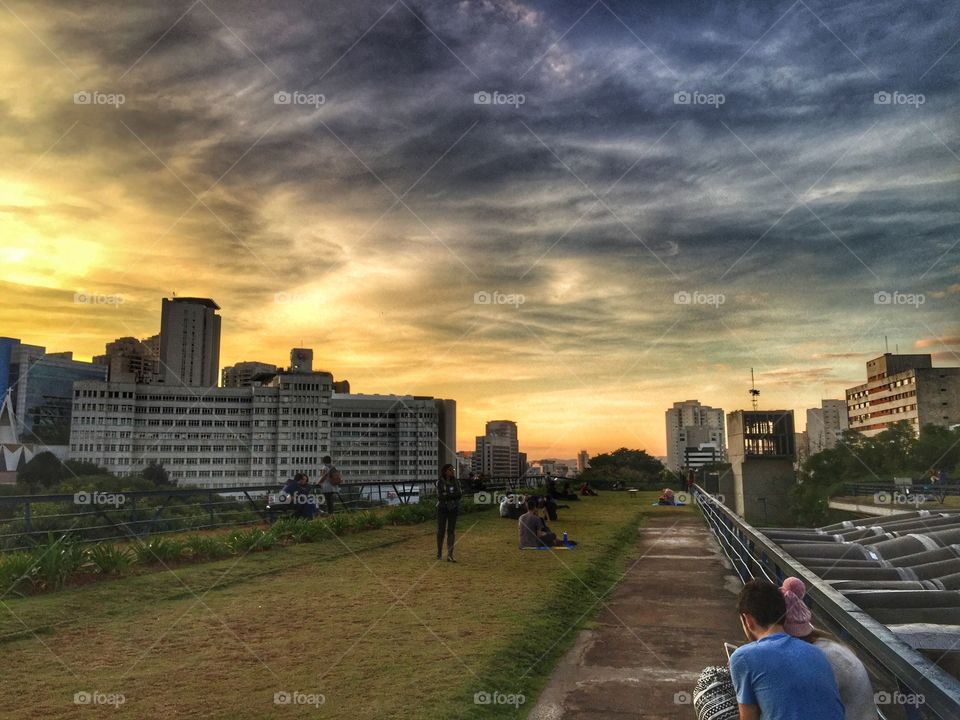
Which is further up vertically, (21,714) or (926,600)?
(926,600)

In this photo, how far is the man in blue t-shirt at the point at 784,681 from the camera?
3.53 meters

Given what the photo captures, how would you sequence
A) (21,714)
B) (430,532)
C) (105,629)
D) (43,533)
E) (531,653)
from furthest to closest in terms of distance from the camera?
1. (430,532)
2. (43,533)
3. (105,629)
4. (531,653)
5. (21,714)

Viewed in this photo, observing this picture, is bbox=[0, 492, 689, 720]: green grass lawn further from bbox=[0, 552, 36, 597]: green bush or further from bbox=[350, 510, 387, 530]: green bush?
bbox=[350, 510, 387, 530]: green bush

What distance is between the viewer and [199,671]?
7043mm

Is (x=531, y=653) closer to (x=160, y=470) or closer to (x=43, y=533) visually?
(x=43, y=533)

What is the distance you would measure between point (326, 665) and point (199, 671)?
120cm

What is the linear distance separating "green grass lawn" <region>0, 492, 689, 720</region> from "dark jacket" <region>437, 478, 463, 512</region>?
1.11 meters

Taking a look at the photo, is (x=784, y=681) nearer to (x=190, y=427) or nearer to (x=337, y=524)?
(x=337, y=524)

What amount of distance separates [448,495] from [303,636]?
6.26m

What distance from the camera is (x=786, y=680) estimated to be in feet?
11.7

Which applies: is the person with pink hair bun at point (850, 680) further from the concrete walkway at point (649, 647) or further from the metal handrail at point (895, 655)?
the concrete walkway at point (649, 647)

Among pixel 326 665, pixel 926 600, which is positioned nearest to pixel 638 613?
pixel 926 600

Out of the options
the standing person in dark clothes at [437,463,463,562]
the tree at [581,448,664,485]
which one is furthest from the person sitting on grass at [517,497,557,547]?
the tree at [581,448,664,485]

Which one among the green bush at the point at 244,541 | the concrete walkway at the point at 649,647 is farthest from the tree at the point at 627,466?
the concrete walkway at the point at 649,647
